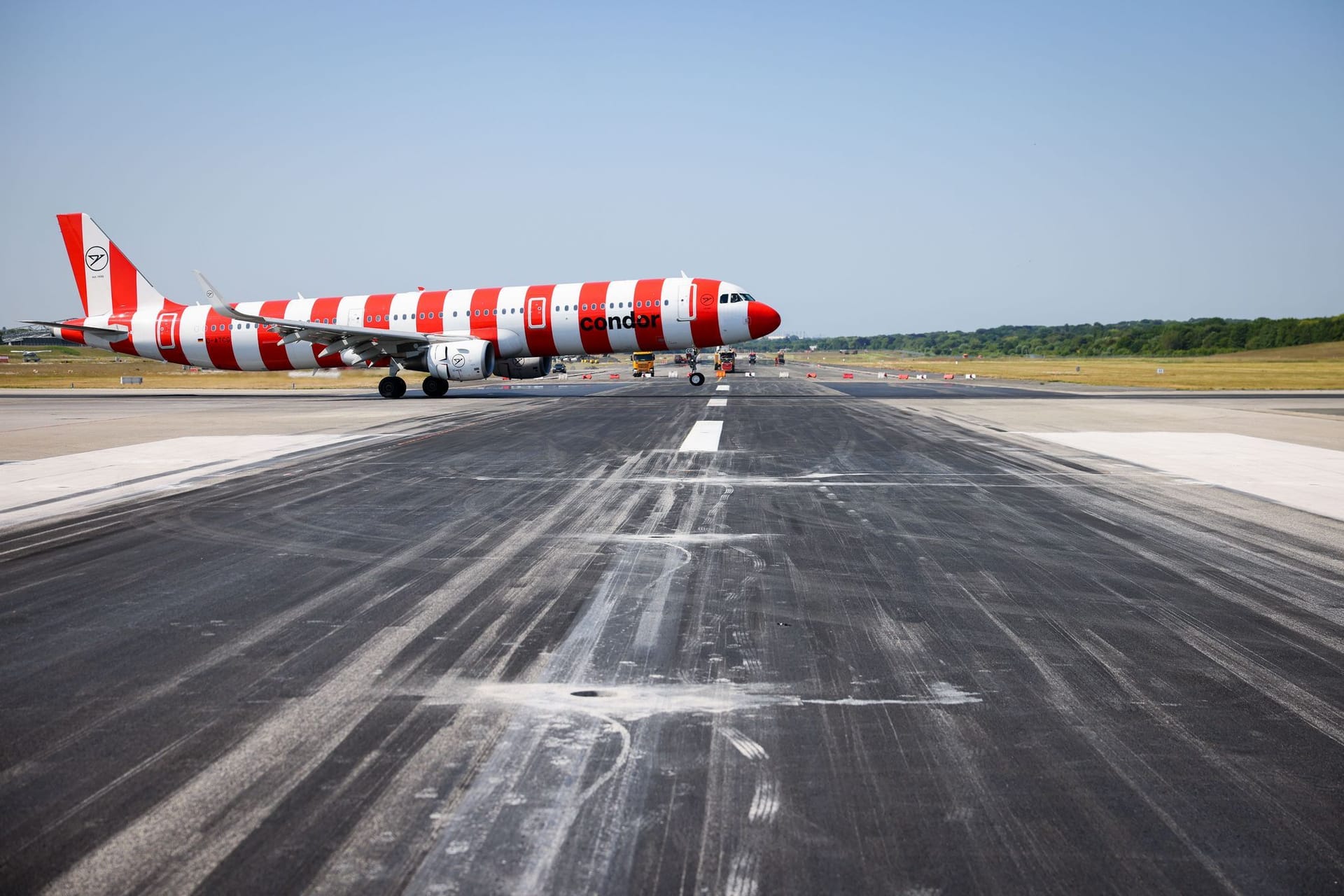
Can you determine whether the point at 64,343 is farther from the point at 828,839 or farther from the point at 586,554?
the point at 828,839

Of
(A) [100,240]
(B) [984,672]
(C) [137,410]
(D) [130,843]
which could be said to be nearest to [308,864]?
(D) [130,843]

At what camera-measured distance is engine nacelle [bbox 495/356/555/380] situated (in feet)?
121

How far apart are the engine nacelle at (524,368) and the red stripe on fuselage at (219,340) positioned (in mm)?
11295

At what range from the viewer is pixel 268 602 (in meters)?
6.82

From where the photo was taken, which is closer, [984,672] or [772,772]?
[772,772]

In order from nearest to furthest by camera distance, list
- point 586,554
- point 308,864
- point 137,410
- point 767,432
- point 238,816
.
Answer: point 308,864 < point 238,816 < point 586,554 < point 767,432 < point 137,410

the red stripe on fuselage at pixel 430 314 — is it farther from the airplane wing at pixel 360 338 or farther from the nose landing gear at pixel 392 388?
the nose landing gear at pixel 392 388

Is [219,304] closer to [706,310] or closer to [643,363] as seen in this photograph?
[706,310]

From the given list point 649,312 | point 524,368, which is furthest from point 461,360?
point 649,312

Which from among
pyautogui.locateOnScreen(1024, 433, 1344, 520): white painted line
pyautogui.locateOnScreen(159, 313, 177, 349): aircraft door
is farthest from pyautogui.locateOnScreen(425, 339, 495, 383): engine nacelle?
pyautogui.locateOnScreen(1024, 433, 1344, 520): white painted line

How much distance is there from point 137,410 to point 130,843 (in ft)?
100

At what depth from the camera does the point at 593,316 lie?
3422 centimetres

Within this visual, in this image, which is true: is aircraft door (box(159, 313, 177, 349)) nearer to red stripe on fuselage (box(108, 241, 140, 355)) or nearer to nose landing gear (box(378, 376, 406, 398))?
red stripe on fuselage (box(108, 241, 140, 355))

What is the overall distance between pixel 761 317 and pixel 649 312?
4384 mm
